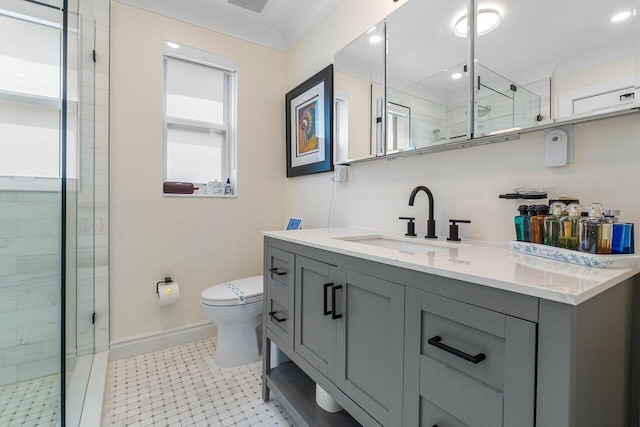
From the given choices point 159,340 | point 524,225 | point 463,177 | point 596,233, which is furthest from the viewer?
point 159,340

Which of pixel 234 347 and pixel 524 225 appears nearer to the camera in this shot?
pixel 524 225

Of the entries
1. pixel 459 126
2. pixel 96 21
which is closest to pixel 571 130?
pixel 459 126

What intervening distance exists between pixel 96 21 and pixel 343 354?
2.37m

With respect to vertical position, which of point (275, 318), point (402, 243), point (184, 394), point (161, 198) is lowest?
point (184, 394)

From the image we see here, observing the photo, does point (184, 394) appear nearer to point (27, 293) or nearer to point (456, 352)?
point (27, 293)

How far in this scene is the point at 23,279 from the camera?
4.66ft

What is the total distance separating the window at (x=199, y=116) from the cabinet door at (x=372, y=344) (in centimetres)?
171

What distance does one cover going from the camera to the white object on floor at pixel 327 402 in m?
1.32

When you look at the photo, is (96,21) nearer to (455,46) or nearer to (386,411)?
(455,46)

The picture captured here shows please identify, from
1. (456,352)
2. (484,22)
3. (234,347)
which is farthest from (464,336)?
(234,347)

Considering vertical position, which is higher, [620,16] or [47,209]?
[620,16]

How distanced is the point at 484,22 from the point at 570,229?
0.86 meters

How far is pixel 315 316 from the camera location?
120 centimetres

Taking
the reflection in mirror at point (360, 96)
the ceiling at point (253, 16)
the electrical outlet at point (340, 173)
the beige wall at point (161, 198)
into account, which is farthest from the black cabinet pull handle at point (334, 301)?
the ceiling at point (253, 16)
